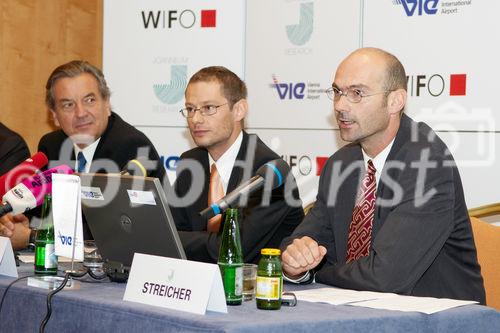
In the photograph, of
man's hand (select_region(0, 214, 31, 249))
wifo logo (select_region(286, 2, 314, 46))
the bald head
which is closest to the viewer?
the bald head

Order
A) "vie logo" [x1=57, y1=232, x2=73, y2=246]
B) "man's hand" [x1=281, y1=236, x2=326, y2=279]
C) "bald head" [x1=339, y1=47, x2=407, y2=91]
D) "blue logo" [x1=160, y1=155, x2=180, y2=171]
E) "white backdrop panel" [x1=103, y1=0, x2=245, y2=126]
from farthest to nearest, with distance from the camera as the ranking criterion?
"blue logo" [x1=160, y1=155, x2=180, y2=171] < "white backdrop panel" [x1=103, y1=0, x2=245, y2=126] < "bald head" [x1=339, y1=47, x2=407, y2=91] < "man's hand" [x1=281, y1=236, x2=326, y2=279] < "vie logo" [x1=57, y1=232, x2=73, y2=246]

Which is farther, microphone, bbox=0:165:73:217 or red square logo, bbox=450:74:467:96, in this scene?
red square logo, bbox=450:74:467:96

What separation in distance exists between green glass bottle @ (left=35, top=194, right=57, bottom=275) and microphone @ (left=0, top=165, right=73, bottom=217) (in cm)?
8

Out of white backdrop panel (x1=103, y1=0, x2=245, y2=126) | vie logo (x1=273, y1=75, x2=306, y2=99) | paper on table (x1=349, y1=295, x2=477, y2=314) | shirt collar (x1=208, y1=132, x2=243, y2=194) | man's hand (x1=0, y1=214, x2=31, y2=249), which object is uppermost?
white backdrop panel (x1=103, y1=0, x2=245, y2=126)

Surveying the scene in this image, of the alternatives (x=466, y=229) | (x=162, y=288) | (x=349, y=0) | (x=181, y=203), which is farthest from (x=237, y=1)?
(x=162, y=288)

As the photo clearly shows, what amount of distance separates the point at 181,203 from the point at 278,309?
1716mm

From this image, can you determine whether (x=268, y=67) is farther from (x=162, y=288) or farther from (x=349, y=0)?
(x=162, y=288)

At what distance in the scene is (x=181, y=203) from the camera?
12.2ft

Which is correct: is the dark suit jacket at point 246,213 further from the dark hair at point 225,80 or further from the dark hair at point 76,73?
the dark hair at point 76,73

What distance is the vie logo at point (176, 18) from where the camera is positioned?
4.99 m

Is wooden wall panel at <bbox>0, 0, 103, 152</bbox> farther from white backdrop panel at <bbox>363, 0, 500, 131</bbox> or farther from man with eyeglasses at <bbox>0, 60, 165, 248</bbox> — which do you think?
white backdrop panel at <bbox>363, 0, 500, 131</bbox>

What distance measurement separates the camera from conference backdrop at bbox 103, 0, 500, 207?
3.86 m

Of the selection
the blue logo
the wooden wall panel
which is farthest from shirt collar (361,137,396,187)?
the wooden wall panel

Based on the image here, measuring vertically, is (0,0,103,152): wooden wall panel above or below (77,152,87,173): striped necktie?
above
